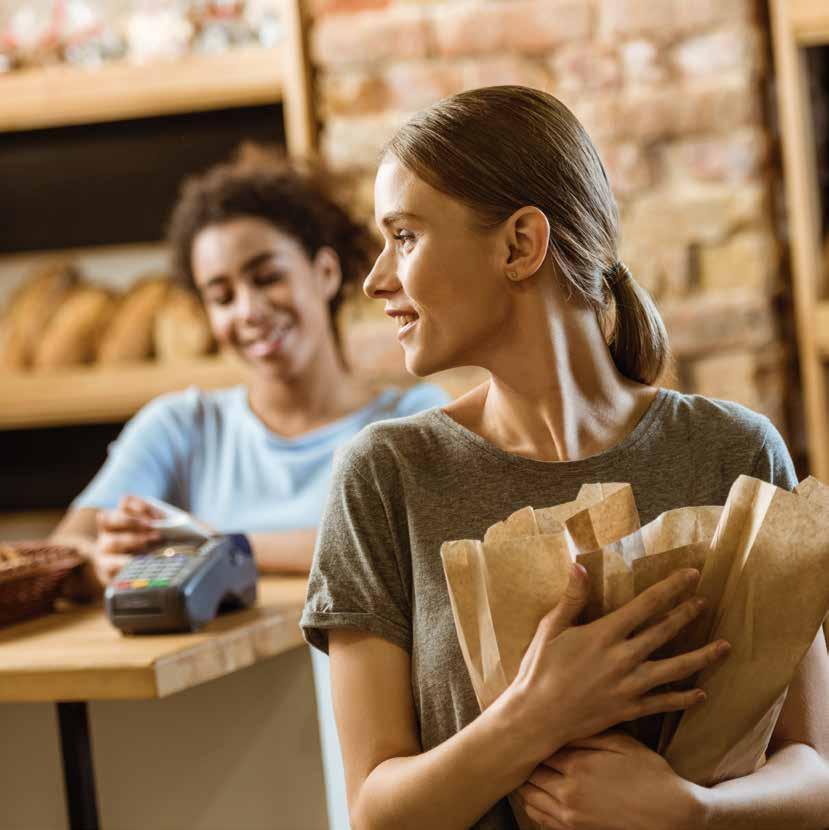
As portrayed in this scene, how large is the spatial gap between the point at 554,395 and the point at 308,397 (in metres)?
1.33

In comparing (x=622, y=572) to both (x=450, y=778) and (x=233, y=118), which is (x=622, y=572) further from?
(x=233, y=118)

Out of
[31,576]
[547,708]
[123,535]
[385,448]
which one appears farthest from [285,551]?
[547,708]

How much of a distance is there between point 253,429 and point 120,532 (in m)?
0.58

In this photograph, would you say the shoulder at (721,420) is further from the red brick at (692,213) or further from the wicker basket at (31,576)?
the red brick at (692,213)

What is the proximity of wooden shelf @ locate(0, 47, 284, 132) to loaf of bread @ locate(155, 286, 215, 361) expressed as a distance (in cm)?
43

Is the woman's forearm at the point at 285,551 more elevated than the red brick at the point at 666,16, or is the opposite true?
the red brick at the point at 666,16

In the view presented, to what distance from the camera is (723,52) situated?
2574 mm

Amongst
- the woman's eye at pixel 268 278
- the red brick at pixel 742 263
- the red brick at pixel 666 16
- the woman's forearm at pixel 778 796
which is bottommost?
the woman's forearm at pixel 778 796

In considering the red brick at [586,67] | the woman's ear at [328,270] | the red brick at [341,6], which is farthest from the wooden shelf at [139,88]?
the red brick at [586,67]

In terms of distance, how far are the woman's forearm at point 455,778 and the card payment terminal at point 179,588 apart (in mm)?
558

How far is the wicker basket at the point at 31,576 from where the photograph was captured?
1.76 m

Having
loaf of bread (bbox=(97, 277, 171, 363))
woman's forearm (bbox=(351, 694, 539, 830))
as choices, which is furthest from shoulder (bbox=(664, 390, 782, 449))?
loaf of bread (bbox=(97, 277, 171, 363))

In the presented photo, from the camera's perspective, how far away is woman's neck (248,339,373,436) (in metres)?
2.50

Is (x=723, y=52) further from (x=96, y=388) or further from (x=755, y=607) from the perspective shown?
(x=755, y=607)
